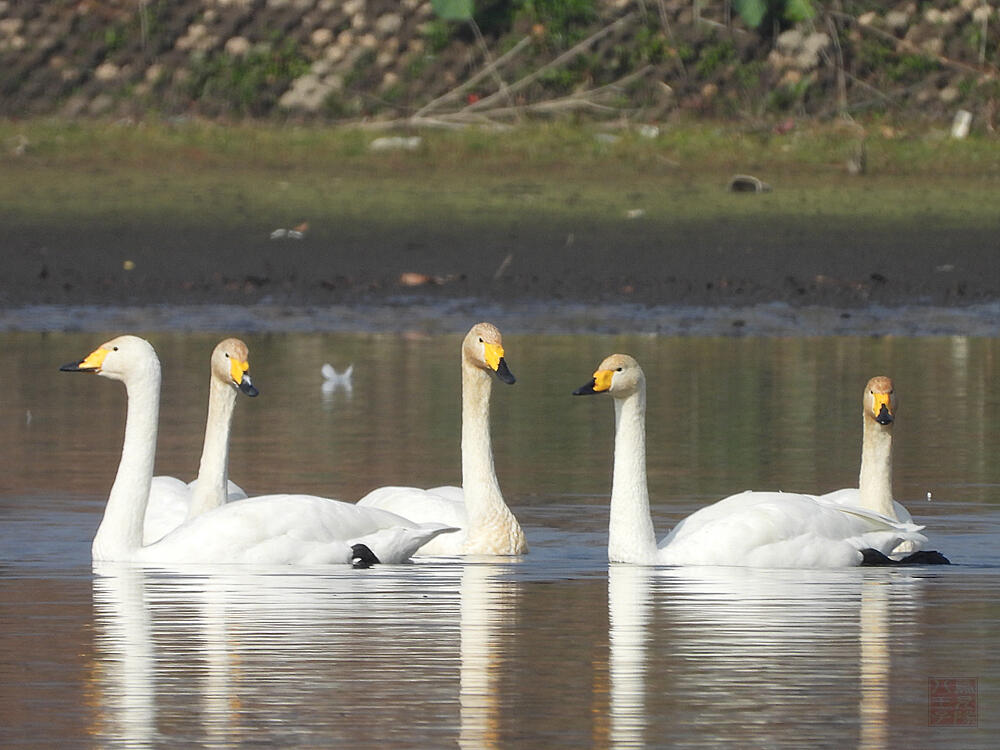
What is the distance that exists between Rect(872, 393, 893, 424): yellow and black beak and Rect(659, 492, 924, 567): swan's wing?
2.01 ft

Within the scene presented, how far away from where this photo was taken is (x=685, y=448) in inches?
459

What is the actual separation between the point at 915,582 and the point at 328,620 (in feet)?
6.59

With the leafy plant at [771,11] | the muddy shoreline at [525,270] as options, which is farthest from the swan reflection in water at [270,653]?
the leafy plant at [771,11]

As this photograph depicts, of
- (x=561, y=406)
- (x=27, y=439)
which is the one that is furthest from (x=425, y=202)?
(x=27, y=439)

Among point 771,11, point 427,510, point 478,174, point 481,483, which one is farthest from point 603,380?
point 771,11

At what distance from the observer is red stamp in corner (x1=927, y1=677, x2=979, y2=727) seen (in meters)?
5.94

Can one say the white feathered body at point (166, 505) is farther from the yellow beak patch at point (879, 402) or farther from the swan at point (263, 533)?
the yellow beak patch at point (879, 402)

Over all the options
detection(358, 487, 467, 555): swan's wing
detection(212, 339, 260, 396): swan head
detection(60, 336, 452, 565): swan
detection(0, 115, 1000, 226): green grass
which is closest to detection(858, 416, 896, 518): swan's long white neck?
detection(358, 487, 467, 555): swan's wing

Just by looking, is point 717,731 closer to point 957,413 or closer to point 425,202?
point 957,413

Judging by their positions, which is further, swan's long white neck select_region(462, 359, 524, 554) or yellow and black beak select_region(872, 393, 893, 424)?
yellow and black beak select_region(872, 393, 893, 424)

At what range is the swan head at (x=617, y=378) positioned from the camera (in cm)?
926

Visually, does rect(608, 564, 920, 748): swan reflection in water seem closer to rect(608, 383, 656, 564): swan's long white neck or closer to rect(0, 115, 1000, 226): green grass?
rect(608, 383, 656, 564): swan's long white neck

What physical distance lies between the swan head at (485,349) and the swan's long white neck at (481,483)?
0.21 ft

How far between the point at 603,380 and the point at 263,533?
1.35 metres
